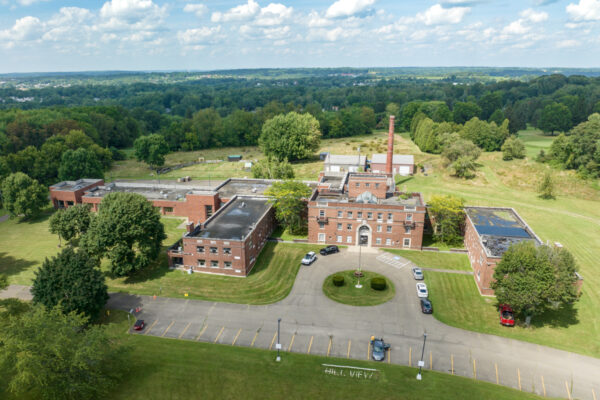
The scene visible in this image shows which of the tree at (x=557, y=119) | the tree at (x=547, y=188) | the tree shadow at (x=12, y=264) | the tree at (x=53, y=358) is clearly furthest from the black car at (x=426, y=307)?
the tree at (x=557, y=119)

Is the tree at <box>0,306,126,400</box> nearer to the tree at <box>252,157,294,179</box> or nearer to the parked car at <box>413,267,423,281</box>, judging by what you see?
the parked car at <box>413,267,423,281</box>

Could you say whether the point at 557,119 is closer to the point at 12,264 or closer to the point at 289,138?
the point at 289,138

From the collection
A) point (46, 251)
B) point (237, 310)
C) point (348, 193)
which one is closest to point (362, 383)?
point (237, 310)

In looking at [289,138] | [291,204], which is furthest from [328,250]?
[289,138]

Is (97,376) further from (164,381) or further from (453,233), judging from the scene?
(453,233)

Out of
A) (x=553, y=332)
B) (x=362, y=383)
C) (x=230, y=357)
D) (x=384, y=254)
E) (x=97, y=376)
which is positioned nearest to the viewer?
(x=97, y=376)

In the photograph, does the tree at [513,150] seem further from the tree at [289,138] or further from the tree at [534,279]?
the tree at [534,279]
